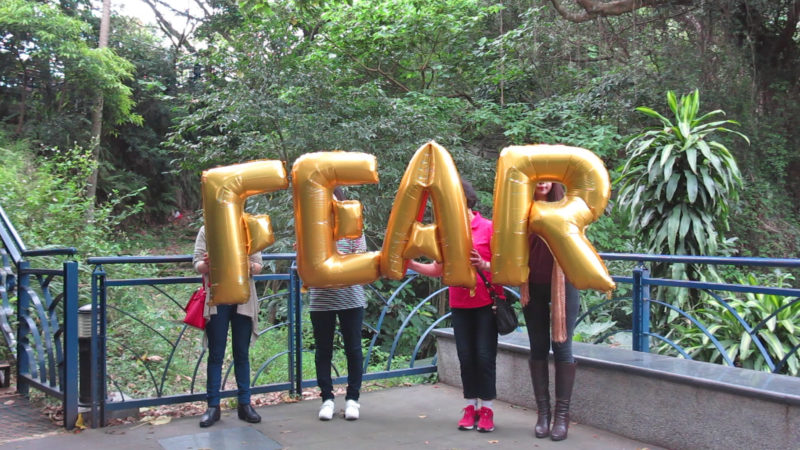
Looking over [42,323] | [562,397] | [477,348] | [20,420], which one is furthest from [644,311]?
[20,420]

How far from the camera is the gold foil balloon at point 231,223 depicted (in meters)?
3.29

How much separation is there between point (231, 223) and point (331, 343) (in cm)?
122

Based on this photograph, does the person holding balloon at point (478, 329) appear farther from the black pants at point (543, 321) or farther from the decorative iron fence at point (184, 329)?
the decorative iron fence at point (184, 329)

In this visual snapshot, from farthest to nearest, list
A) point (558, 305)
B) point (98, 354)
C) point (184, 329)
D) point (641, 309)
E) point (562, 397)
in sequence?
point (184, 329), point (641, 309), point (98, 354), point (562, 397), point (558, 305)

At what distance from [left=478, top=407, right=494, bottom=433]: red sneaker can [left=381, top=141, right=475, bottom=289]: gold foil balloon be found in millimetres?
1031

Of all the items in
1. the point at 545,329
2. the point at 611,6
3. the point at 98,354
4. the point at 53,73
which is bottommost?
the point at 98,354

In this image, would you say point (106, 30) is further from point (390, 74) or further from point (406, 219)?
point (406, 219)

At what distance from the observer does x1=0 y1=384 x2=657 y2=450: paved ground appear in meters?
3.69

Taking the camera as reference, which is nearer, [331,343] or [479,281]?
[479,281]

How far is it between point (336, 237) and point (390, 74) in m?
8.19

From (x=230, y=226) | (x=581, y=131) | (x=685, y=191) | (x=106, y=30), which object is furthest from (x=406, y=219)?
(x=106, y=30)

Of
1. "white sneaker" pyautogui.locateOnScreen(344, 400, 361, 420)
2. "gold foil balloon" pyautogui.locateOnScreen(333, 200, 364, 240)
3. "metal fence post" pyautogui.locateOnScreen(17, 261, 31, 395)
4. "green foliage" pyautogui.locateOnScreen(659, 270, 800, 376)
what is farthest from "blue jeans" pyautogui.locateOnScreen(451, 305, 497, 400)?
"metal fence post" pyautogui.locateOnScreen(17, 261, 31, 395)

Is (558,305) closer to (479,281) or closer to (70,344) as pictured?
(479,281)

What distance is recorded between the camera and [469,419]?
3.94 metres
